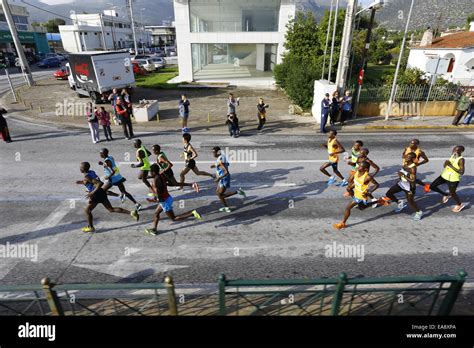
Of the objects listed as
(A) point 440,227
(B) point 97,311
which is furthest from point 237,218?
(A) point 440,227

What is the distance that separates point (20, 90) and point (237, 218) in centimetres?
2658

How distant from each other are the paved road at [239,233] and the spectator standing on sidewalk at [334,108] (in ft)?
15.0

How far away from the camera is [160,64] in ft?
126

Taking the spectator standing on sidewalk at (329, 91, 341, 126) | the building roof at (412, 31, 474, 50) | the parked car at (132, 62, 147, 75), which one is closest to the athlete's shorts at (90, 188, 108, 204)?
the spectator standing on sidewalk at (329, 91, 341, 126)

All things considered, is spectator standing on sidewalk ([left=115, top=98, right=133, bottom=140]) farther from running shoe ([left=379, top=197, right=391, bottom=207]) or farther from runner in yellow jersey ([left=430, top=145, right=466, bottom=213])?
runner in yellow jersey ([left=430, top=145, right=466, bottom=213])

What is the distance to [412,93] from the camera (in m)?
15.4

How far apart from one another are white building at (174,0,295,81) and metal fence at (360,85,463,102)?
1221 cm

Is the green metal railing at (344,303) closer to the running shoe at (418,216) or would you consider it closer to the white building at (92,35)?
the running shoe at (418,216)

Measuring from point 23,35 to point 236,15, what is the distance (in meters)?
45.1

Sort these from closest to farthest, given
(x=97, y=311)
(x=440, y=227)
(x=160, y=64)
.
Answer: (x=97, y=311) < (x=440, y=227) < (x=160, y=64)

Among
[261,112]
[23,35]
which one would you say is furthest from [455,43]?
[23,35]

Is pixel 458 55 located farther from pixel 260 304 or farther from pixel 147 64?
pixel 260 304

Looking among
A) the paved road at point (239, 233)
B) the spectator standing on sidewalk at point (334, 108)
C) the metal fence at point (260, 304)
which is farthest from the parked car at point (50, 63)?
the metal fence at point (260, 304)

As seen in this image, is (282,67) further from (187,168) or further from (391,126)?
(187,168)
